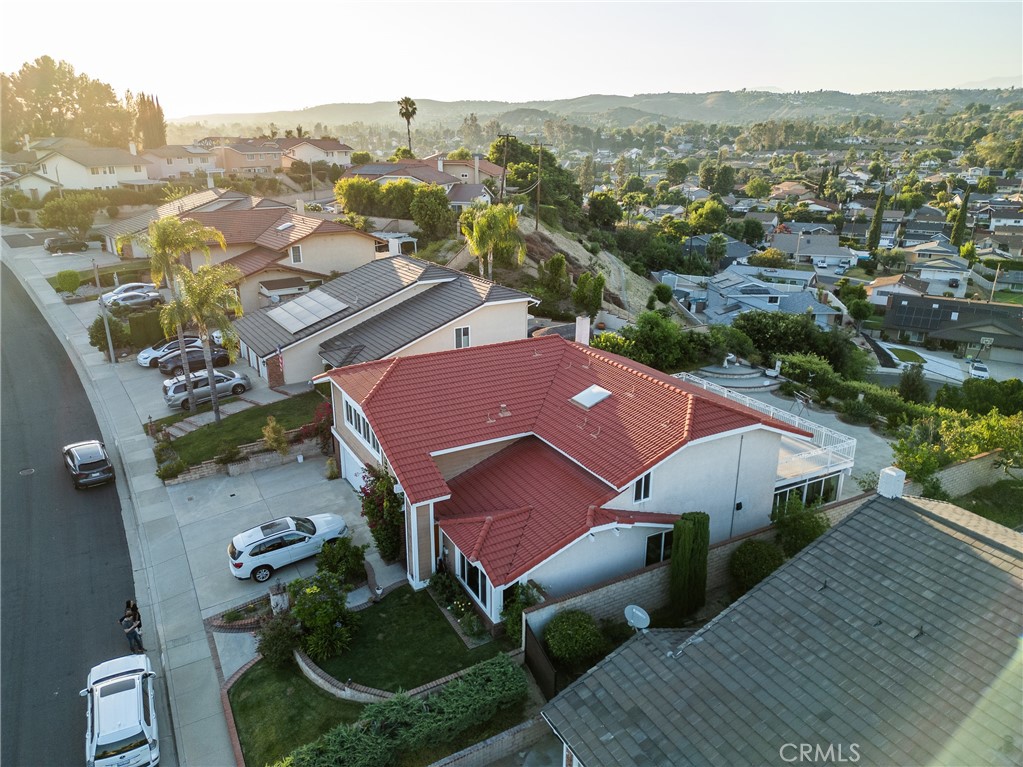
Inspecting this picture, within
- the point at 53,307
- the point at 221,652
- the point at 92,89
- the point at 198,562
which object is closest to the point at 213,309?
the point at 198,562

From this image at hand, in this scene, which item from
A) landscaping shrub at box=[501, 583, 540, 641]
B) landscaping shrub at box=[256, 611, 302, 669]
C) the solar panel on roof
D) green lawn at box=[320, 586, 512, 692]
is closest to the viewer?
green lawn at box=[320, 586, 512, 692]

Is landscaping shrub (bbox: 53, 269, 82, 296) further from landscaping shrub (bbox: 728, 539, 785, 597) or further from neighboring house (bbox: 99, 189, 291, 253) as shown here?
landscaping shrub (bbox: 728, 539, 785, 597)

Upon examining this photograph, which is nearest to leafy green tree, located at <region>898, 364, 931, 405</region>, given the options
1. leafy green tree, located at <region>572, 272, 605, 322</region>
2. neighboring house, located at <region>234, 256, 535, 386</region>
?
leafy green tree, located at <region>572, 272, 605, 322</region>

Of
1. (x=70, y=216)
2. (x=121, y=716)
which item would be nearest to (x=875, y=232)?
(x=70, y=216)

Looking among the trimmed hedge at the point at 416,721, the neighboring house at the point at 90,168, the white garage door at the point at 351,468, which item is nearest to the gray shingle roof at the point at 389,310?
the white garage door at the point at 351,468

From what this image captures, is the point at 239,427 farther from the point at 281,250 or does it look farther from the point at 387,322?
the point at 281,250

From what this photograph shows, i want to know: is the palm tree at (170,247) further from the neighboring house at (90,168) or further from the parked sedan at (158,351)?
the neighboring house at (90,168)
